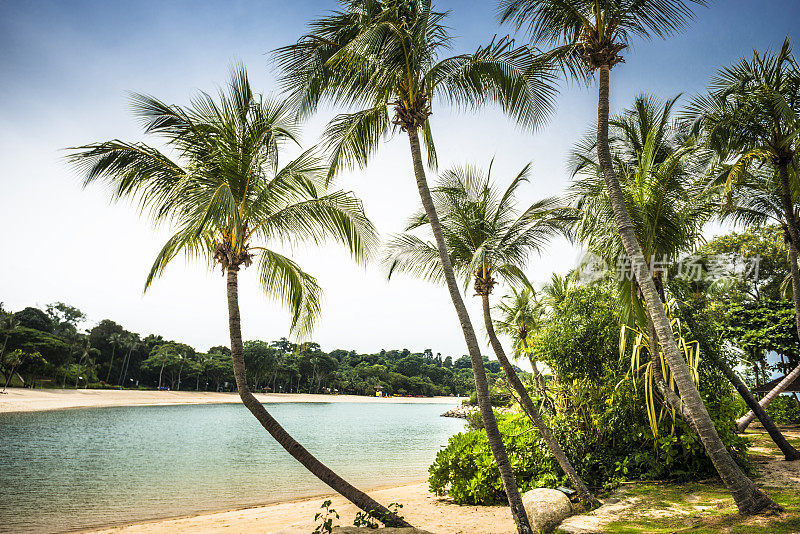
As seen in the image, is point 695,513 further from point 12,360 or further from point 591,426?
point 12,360

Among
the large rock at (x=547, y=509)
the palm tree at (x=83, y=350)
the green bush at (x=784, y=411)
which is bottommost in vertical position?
the large rock at (x=547, y=509)

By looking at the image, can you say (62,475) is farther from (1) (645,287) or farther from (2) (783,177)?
(2) (783,177)

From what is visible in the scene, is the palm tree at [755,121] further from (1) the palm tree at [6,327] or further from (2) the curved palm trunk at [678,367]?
(1) the palm tree at [6,327]

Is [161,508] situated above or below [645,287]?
below

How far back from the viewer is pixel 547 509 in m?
6.43

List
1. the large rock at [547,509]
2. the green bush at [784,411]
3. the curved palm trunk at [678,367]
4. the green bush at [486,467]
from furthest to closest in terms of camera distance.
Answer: the green bush at [784,411]
the green bush at [486,467]
the large rock at [547,509]
the curved palm trunk at [678,367]

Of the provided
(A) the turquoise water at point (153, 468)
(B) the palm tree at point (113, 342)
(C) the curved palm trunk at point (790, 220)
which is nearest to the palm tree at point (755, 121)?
(C) the curved palm trunk at point (790, 220)

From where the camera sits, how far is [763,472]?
7703 mm

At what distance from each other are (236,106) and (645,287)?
686 cm

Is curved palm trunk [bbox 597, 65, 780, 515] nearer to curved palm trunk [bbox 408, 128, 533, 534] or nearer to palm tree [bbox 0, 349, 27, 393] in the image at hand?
curved palm trunk [bbox 408, 128, 533, 534]

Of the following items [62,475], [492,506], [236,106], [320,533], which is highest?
[236,106]

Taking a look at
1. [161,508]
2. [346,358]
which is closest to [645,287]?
[161,508]

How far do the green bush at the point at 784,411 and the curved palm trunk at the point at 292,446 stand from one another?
56.4 feet

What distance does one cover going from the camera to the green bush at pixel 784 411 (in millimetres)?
15703
